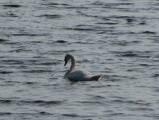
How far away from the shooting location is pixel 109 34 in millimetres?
32625

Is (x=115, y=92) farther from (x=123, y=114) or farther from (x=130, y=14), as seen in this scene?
(x=130, y=14)

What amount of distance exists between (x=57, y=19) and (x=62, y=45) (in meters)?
6.95

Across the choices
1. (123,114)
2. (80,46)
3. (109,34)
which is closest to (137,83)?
(123,114)

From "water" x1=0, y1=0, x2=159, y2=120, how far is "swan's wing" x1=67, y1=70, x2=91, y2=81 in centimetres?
17

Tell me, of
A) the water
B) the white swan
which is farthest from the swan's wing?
the water

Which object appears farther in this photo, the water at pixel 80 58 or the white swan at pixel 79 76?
the white swan at pixel 79 76

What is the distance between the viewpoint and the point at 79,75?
24.1m

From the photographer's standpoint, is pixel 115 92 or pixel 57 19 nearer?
pixel 115 92

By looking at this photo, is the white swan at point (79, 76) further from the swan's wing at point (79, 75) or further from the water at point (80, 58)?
the water at point (80, 58)

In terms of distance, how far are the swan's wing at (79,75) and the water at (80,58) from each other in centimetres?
17

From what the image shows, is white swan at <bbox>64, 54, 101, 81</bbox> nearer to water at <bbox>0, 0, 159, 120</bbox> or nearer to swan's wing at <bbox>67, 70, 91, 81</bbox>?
swan's wing at <bbox>67, 70, 91, 81</bbox>

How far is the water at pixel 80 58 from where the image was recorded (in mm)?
20531

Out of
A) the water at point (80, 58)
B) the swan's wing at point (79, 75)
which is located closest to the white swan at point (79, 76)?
the swan's wing at point (79, 75)

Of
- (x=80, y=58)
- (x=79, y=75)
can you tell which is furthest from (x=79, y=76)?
(x=80, y=58)
